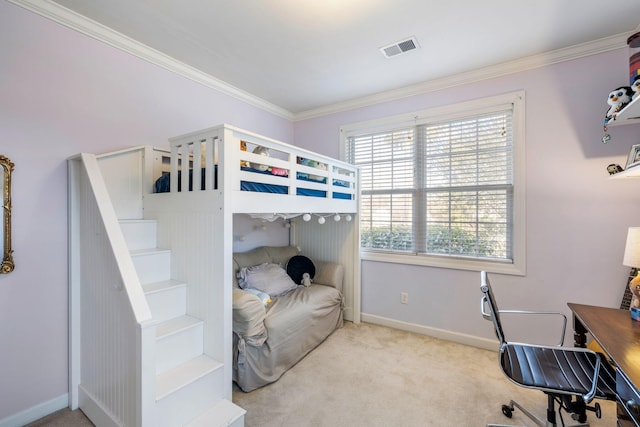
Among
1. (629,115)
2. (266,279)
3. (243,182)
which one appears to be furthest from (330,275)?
(629,115)

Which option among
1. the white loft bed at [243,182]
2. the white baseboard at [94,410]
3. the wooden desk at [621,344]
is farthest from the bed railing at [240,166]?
the wooden desk at [621,344]

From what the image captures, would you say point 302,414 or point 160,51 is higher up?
point 160,51

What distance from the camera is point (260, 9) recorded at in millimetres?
1793

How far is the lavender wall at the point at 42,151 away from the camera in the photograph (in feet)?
5.34

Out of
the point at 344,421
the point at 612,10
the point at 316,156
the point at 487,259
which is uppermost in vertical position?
the point at 612,10

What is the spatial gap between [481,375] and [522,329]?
63 cm

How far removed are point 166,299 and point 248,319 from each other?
541 millimetres

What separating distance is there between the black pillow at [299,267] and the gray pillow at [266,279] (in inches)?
9.2

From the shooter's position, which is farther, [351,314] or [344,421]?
[351,314]

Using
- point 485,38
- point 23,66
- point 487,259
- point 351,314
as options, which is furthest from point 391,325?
point 23,66

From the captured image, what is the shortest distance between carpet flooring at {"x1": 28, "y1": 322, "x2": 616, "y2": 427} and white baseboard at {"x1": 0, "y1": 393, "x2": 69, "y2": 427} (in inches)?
1.5

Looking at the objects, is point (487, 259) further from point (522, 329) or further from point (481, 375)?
point (481, 375)

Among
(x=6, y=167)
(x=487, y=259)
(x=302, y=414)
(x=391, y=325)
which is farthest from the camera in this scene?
(x=391, y=325)

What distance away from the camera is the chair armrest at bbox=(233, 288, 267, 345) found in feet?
6.29
